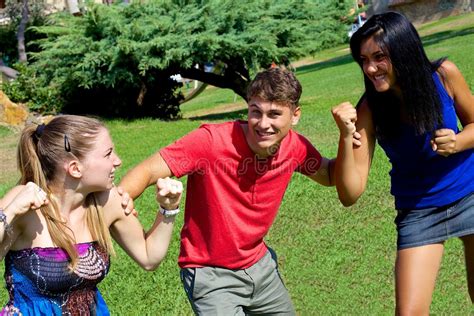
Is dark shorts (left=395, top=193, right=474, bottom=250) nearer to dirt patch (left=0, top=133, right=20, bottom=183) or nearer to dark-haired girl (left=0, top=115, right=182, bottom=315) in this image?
dark-haired girl (left=0, top=115, right=182, bottom=315)

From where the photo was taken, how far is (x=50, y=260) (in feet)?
9.50

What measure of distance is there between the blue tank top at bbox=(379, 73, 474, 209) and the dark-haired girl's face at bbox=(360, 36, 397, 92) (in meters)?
0.23

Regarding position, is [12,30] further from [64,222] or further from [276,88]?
[64,222]

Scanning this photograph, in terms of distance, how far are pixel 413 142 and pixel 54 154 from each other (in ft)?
5.49

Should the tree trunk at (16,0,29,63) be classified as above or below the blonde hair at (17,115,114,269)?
below

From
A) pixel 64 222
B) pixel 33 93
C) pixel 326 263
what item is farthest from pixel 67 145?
pixel 33 93

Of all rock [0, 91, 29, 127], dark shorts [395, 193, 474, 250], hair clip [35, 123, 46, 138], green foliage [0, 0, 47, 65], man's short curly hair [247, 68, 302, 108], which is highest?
hair clip [35, 123, 46, 138]

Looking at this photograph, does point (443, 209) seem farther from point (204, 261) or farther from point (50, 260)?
point (50, 260)

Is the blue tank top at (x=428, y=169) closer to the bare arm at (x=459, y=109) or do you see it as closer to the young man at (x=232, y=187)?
the bare arm at (x=459, y=109)

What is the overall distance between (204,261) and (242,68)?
1044cm

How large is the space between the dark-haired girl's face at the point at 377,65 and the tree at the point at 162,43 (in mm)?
8575

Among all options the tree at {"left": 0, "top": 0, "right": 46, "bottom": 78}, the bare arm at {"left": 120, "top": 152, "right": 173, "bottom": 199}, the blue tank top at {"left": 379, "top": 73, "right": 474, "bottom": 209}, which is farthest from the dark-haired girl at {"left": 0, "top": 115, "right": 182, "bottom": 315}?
the tree at {"left": 0, "top": 0, "right": 46, "bottom": 78}

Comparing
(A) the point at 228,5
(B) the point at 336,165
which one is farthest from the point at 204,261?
(A) the point at 228,5

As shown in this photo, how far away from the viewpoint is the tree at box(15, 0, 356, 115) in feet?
39.9
